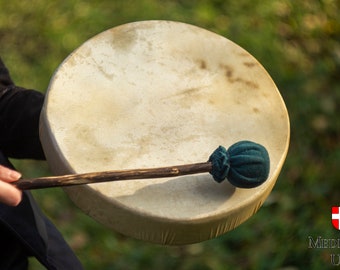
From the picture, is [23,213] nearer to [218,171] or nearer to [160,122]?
[160,122]

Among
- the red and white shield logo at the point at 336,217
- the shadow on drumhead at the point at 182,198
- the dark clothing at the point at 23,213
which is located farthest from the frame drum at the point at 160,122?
the red and white shield logo at the point at 336,217

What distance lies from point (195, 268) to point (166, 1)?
124 centimetres

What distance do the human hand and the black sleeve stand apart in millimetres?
364

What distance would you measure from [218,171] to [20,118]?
1.67 ft

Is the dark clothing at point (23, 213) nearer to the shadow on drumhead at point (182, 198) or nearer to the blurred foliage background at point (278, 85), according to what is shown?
the shadow on drumhead at point (182, 198)

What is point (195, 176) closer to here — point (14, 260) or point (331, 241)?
point (14, 260)

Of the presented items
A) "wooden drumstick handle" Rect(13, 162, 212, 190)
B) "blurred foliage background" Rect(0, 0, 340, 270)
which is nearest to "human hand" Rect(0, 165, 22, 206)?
"wooden drumstick handle" Rect(13, 162, 212, 190)

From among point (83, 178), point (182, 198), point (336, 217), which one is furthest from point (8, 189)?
point (336, 217)

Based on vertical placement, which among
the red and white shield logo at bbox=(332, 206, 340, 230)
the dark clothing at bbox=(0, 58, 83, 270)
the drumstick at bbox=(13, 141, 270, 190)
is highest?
the drumstick at bbox=(13, 141, 270, 190)

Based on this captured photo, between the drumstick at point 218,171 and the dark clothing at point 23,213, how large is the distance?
0.25 m

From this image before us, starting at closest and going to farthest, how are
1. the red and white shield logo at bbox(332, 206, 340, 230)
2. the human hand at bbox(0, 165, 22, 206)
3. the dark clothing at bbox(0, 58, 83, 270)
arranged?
the human hand at bbox(0, 165, 22, 206)
the dark clothing at bbox(0, 58, 83, 270)
the red and white shield logo at bbox(332, 206, 340, 230)

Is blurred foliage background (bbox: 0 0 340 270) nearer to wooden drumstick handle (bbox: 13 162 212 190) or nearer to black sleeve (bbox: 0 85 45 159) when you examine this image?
black sleeve (bbox: 0 85 45 159)

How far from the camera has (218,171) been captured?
38.6 inches

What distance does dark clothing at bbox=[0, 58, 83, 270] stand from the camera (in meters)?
1.18
